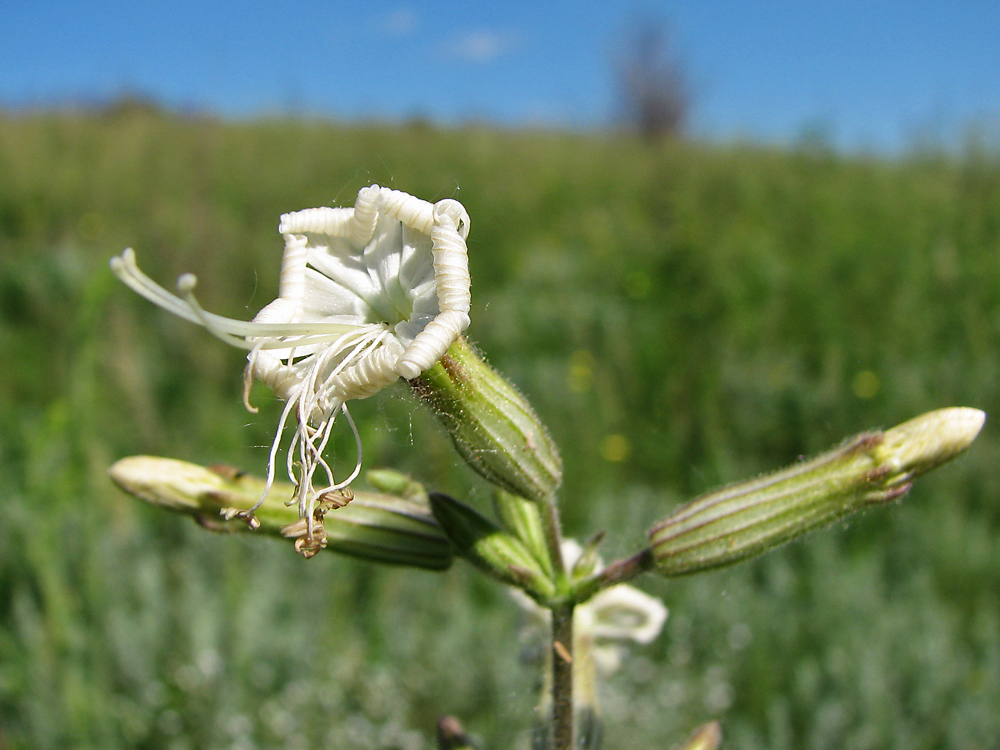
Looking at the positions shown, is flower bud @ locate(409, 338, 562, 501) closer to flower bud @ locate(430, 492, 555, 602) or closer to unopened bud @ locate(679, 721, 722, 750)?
flower bud @ locate(430, 492, 555, 602)

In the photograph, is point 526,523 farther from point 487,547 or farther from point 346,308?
point 346,308

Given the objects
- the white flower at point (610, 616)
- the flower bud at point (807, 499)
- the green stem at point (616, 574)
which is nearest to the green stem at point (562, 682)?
the green stem at point (616, 574)

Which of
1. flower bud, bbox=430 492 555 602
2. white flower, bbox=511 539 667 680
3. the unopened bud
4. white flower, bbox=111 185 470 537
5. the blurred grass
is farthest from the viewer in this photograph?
the blurred grass

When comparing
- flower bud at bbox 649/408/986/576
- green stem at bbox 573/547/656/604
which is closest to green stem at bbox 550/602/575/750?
green stem at bbox 573/547/656/604

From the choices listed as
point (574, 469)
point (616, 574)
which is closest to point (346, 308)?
point (616, 574)

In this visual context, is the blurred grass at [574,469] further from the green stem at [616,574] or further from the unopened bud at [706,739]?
the unopened bud at [706,739]
